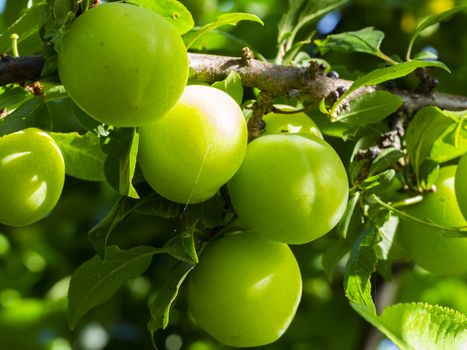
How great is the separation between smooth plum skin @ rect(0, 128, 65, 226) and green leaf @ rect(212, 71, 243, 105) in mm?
240

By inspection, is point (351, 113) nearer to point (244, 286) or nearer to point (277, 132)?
point (277, 132)

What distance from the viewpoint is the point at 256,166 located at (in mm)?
942

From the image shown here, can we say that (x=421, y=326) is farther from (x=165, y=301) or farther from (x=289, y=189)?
(x=165, y=301)

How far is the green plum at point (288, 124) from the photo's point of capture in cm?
109

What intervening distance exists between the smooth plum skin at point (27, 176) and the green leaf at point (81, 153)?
0.49 feet

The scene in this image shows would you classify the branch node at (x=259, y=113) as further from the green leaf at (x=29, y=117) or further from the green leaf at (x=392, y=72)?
the green leaf at (x=29, y=117)

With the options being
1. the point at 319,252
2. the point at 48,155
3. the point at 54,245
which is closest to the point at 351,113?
the point at 48,155

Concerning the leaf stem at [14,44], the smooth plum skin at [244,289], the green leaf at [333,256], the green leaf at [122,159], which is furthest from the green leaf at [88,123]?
the green leaf at [333,256]

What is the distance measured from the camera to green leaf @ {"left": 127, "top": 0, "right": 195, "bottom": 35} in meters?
0.97

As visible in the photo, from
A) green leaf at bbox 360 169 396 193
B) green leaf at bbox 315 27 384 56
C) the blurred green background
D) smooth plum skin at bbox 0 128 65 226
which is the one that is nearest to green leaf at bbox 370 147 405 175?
green leaf at bbox 360 169 396 193

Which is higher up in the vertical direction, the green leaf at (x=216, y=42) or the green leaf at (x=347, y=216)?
the green leaf at (x=216, y=42)

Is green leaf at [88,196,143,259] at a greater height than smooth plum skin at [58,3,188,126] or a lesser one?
lesser

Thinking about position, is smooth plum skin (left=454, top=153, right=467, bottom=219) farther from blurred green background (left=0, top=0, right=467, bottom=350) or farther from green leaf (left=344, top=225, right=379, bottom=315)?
blurred green background (left=0, top=0, right=467, bottom=350)

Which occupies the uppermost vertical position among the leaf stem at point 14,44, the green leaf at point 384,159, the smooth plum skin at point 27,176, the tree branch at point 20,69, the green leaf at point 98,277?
the tree branch at point 20,69
